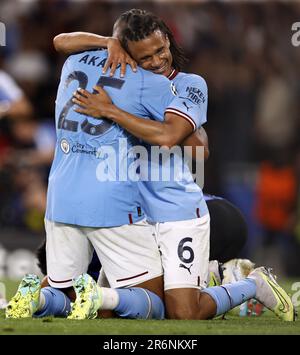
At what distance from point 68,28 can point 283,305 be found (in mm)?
7289

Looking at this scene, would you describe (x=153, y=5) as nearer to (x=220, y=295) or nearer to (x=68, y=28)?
(x=68, y=28)

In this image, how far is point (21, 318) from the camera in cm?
547

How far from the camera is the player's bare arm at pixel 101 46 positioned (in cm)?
574

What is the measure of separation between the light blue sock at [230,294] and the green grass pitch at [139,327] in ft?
0.34

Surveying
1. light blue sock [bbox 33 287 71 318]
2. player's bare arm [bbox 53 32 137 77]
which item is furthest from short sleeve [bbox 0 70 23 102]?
light blue sock [bbox 33 287 71 318]

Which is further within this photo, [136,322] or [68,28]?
[68,28]

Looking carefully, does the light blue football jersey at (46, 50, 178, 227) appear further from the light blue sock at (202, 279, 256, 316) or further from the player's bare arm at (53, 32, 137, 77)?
the light blue sock at (202, 279, 256, 316)

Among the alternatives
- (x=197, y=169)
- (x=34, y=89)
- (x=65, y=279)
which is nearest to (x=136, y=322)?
(x=65, y=279)

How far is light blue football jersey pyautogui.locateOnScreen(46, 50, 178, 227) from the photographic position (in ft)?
18.6

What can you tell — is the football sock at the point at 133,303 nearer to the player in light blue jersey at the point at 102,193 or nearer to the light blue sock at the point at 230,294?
the player in light blue jersey at the point at 102,193

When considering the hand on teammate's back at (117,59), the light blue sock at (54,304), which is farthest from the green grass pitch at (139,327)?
the hand on teammate's back at (117,59)

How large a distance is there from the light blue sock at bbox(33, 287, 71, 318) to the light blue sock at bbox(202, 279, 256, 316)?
84cm

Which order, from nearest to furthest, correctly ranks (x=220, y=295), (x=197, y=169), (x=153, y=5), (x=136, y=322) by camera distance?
(x=136, y=322), (x=220, y=295), (x=197, y=169), (x=153, y=5)

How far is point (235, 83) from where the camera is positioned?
12.6m
